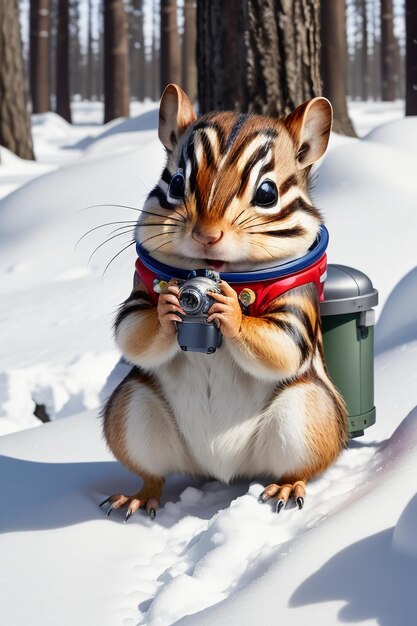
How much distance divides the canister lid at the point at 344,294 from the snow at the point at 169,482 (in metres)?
0.36

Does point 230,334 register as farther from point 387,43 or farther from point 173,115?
Answer: point 387,43

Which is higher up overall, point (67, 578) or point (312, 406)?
point (312, 406)

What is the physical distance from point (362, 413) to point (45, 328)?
2367mm

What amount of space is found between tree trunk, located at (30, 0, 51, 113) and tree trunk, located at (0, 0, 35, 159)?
13.4 meters

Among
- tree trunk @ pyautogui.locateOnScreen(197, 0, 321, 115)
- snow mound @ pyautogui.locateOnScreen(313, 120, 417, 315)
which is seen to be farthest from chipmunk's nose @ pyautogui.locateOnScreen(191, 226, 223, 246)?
tree trunk @ pyautogui.locateOnScreen(197, 0, 321, 115)

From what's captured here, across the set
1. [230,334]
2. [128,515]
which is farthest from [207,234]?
[128,515]

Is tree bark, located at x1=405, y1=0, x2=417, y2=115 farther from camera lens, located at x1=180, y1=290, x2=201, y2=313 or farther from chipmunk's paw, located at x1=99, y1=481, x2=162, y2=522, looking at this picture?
camera lens, located at x1=180, y1=290, x2=201, y2=313

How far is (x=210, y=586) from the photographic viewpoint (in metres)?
2.28

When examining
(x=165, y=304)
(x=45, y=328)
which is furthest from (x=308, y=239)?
(x=45, y=328)

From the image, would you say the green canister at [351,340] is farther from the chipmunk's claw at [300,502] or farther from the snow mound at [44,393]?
the snow mound at [44,393]

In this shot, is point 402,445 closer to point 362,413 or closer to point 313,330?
point 362,413

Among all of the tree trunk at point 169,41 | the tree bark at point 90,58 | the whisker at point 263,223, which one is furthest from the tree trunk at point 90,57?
the whisker at point 263,223

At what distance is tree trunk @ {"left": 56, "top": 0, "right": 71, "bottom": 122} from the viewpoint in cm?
2281

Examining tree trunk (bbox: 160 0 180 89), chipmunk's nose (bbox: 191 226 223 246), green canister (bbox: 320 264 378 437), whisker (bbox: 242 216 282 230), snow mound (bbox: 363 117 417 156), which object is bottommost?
tree trunk (bbox: 160 0 180 89)
